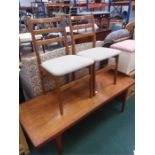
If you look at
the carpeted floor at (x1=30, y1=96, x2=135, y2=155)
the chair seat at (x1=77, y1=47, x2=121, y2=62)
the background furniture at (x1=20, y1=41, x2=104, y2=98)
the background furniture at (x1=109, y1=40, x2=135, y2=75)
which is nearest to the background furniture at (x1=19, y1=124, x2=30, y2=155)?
the carpeted floor at (x1=30, y1=96, x2=135, y2=155)

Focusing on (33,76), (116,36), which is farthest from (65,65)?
(116,36)

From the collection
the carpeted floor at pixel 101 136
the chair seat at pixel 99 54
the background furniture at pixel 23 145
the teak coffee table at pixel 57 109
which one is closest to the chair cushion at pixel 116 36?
the chair seat at pixel 99 54

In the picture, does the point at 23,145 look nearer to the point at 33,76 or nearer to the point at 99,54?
the point at 33,76

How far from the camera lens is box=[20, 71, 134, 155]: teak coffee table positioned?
45.4 inches

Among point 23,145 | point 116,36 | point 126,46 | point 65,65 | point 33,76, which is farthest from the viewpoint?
point 116,36

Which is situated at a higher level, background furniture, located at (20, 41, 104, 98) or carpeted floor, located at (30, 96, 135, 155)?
background furniture, located at (20, 41, 104, 98)

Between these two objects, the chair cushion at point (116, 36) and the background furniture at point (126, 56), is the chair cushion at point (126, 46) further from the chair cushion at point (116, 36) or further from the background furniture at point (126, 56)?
the chair cushion at point (116, 36)

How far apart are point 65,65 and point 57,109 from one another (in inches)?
17.6

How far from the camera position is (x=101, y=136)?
60.4 inches

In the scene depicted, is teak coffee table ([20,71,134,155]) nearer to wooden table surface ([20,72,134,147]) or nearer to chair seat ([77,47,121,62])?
wooden table surface ([20,72,134,147])

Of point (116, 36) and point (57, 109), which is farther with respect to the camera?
point (116, 36)

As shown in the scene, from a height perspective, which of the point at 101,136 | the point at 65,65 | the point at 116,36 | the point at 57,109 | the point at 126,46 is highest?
the point at 116,36

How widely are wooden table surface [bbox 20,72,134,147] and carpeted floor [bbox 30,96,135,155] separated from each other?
0.34 metres

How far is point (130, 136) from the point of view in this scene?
5.05 ft
